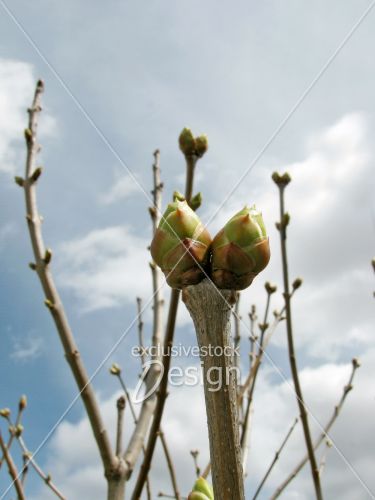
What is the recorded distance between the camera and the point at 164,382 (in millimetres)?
1291

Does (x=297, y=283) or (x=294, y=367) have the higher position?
(x=297, y=283)

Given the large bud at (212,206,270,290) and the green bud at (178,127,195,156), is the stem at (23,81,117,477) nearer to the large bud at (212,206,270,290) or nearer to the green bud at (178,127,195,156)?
the green bud at (178,127,195,156)

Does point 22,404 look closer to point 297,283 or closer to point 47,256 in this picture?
point 47,256

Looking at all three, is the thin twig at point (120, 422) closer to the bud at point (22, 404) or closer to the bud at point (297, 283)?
the bud at point (22, 404)

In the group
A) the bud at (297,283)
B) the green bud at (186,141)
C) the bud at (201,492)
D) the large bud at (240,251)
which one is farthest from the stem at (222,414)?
the bud at (297,283)

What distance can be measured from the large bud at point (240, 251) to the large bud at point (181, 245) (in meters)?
0.02

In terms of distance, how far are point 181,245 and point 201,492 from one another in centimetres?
31

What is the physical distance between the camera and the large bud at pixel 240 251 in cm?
50

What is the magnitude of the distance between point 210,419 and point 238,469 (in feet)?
0.16

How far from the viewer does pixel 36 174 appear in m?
1.81

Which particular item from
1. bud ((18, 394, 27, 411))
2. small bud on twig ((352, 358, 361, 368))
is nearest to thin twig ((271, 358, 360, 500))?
small bud on twig ((352, 358, 361, 368))

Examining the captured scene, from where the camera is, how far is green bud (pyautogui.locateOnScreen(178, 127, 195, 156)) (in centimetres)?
121

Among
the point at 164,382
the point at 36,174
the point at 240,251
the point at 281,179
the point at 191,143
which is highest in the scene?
the point at 36,174

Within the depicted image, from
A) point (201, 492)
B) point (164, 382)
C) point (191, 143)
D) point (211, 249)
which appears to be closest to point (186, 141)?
point (191, 143)
